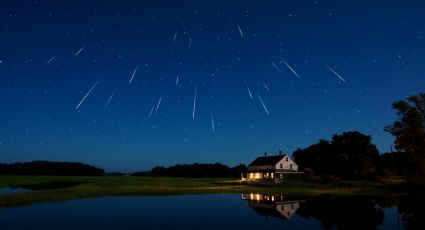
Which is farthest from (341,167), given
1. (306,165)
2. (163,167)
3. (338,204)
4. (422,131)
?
(163,167)

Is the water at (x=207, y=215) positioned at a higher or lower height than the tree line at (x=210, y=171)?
lower

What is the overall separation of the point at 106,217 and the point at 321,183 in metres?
50.6

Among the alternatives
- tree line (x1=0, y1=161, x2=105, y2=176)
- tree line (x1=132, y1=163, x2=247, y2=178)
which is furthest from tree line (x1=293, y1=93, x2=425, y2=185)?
tree line (x1=0, y1=161, x2=105, y2=176)

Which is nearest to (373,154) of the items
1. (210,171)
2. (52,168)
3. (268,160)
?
(268,160)

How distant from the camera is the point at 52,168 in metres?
165

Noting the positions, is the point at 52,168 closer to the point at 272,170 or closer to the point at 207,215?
the point at 272,170

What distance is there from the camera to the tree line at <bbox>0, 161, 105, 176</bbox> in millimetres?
156625

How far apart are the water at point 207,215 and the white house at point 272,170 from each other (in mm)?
35322

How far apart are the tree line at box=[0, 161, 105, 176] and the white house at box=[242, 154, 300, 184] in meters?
98.8

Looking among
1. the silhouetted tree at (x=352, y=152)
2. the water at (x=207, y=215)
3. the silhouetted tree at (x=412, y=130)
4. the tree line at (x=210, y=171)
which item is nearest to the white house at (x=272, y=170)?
the silhouetted tree at (x=352, y=152)

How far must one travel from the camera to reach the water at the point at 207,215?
93.2 feet

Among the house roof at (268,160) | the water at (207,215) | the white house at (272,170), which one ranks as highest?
the house roof at (268,160)

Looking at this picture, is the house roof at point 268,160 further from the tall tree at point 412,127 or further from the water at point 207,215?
the water at point 207,215

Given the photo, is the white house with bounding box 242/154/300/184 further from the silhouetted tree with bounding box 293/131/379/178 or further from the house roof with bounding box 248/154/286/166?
the silhouetted tree with bounding box 293/131/379/178
